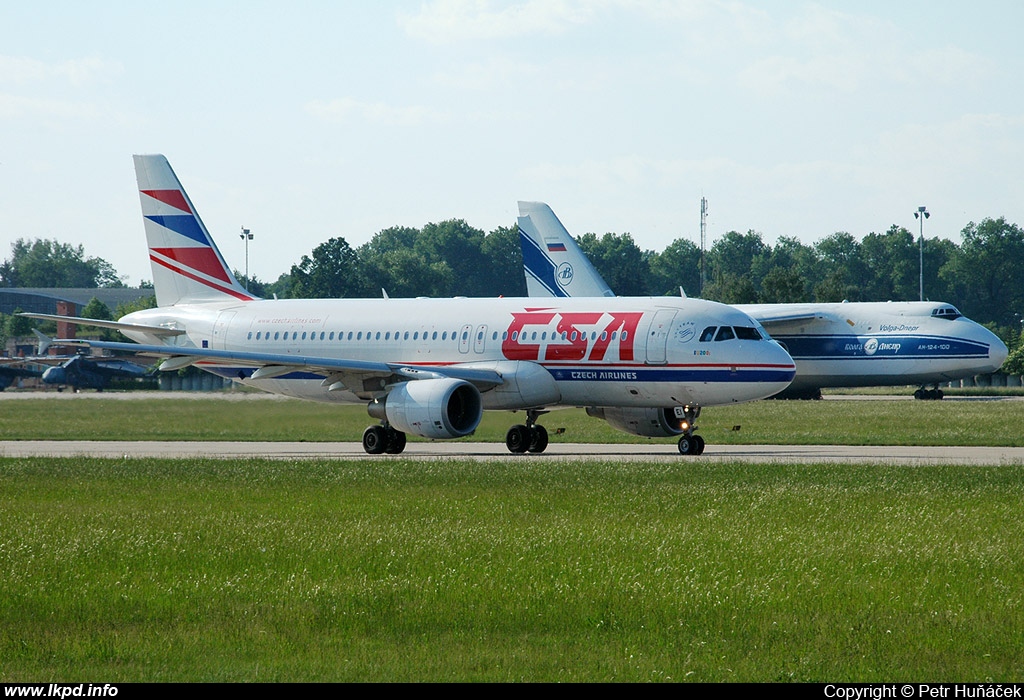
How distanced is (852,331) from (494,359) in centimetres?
3465

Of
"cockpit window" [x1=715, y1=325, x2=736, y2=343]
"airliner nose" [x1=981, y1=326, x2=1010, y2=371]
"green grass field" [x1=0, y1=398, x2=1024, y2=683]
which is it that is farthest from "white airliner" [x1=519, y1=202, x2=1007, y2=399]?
"green grass field" [x1=0, y1=398, x2=1024, y2=683]

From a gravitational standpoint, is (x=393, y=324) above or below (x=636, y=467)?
above

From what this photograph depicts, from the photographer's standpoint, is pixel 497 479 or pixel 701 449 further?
pixel 701 449

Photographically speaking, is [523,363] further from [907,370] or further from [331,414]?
[907,370]

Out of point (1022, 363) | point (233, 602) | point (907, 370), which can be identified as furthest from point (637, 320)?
point (1022, 363)

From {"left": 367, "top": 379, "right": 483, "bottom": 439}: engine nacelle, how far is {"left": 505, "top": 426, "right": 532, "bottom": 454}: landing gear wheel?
157cm

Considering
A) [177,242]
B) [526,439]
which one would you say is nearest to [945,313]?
[526,439]

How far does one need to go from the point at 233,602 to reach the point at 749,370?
66.3 feet

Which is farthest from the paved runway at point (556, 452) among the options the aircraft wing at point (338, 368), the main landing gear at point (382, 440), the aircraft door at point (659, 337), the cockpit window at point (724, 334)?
the cockpit window at point (724, 334)

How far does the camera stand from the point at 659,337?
32562 millimetres

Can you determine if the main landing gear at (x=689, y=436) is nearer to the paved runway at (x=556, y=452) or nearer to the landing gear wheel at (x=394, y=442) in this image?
the paved runway at (x=556, y=452)

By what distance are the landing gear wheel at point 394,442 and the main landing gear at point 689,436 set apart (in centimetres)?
698

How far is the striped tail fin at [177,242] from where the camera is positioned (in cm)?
4219

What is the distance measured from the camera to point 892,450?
34625mm
